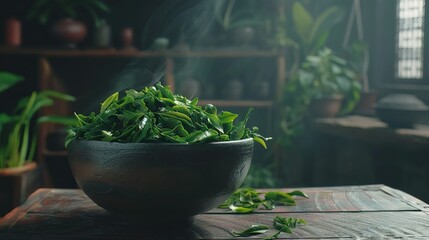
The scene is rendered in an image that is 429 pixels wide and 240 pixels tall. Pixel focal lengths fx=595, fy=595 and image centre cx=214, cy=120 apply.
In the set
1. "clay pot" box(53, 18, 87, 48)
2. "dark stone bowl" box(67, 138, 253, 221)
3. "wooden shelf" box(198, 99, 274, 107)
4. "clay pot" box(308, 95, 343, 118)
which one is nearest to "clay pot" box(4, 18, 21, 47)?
"clay pot" box(53, 18, 87, 48)

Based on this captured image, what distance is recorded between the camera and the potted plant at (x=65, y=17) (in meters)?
4.13

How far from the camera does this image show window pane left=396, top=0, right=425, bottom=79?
12.1 ft

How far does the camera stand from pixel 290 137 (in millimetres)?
4098

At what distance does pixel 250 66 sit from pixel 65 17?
1390mm

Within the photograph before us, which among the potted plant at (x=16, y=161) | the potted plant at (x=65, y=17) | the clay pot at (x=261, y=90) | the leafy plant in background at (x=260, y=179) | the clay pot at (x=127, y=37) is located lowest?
the leafy plant in background at (x=260, y=179)

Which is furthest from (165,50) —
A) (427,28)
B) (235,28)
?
Answer: (427,28)

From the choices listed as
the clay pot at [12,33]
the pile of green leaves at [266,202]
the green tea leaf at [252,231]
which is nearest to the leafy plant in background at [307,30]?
the clay pot at [12,33]

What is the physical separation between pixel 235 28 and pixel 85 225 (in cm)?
313

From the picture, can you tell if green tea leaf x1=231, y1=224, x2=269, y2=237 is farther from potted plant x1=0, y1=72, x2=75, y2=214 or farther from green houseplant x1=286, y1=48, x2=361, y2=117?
green houseplant x1=286, y1=48, x2=361, y2=117

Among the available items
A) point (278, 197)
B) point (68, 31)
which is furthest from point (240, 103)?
point (278, 197)

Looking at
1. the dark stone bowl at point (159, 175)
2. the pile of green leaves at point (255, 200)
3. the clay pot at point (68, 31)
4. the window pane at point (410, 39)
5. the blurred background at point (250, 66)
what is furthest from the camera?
the clay pot at point (68, 31)

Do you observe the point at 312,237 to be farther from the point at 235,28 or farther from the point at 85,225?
the point at 235,28

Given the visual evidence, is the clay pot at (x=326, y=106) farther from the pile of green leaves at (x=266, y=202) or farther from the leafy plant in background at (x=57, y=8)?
the pile of green leaves at (x=266, y=202)

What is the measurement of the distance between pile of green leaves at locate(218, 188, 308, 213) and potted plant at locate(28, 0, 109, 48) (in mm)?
2952
